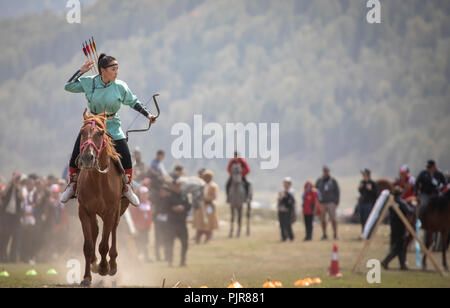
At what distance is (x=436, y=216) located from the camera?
21.2m

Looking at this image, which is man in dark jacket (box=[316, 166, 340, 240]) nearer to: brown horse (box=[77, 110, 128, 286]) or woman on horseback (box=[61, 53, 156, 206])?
woman on horseback (box=[61, 53, 156, 206])

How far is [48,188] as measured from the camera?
22.4 metres

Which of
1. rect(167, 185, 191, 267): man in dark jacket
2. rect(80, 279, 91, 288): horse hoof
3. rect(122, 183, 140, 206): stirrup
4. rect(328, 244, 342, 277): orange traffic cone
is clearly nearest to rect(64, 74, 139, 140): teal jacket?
rect(122, 183, 140, 206): stirrup

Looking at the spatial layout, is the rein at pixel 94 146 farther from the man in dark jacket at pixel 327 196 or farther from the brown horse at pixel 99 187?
the man in dark jacket at pixel 327 196

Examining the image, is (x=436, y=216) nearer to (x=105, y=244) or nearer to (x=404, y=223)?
(x=404, y=223)

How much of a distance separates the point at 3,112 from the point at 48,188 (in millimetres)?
76927

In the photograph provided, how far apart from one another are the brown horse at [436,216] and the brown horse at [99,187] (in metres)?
13.2

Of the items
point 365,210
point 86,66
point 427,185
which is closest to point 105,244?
point 86,66

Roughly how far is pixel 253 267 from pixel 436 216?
510 cm

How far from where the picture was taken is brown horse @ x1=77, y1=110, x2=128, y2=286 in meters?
9.35

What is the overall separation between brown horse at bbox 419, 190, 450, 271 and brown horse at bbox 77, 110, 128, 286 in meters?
13.2

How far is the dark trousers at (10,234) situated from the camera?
2067 cm

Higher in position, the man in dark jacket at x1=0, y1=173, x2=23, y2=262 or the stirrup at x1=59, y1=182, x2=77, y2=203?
the man in dark jacket at x1=0, y1=173, x2=23, y2=262

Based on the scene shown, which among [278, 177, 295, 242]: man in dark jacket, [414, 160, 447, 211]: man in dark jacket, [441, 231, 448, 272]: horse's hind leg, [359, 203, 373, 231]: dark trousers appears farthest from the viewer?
[278, 177, 295, 242]: man in dark jacket
